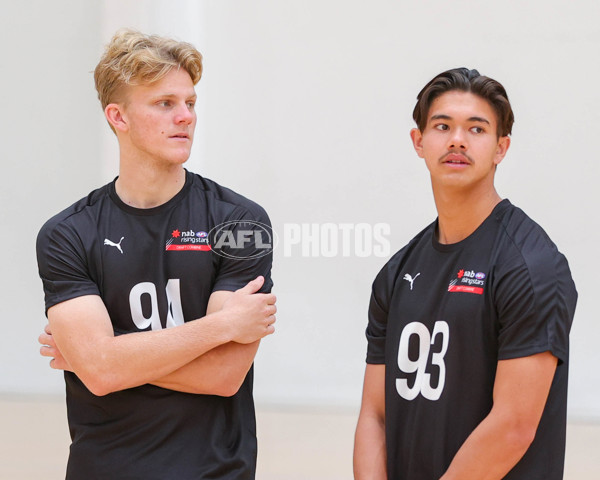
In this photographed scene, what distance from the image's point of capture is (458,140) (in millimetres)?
1948

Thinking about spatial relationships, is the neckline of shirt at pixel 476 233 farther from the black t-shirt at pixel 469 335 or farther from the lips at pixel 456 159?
the lips at pixel 456 159

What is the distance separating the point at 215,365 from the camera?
215cm

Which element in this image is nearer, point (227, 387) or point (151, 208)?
point (227, 387)

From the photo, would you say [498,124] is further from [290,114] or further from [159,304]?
[290,114]

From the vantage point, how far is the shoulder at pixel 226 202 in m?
2.33

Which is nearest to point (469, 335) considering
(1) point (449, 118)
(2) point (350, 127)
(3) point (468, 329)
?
(3) point (468, 329)

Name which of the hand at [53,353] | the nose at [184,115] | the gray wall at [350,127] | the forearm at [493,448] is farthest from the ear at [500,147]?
the gray wall at [350,127]

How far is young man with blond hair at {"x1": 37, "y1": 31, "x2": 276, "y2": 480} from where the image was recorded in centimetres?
215

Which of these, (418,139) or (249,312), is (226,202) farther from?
(418,139)

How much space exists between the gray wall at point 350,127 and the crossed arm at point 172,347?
270 centimetres

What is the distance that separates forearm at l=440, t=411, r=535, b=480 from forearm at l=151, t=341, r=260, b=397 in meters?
0.61

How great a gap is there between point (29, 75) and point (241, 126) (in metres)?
1.37

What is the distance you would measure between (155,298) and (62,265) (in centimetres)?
25

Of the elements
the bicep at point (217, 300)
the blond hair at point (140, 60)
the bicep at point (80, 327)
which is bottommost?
the bicep at point (80, 327)
